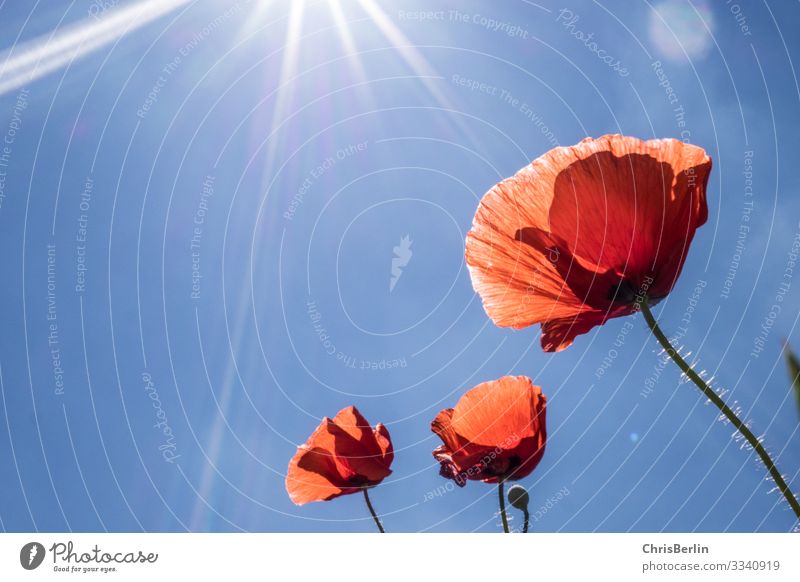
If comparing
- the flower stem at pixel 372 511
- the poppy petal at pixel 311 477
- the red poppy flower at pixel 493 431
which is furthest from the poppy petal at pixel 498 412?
the poppy petal at pixel 311 477

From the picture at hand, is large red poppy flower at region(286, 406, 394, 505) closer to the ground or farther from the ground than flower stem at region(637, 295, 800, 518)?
closer to the ground

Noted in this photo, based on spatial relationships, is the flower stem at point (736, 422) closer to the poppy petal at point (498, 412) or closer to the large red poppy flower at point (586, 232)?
the large red poppy flower at point (586, 232)

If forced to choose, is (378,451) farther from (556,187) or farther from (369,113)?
(369,113)

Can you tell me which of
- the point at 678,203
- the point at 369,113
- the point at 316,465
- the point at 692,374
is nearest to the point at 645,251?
the point at 678,203

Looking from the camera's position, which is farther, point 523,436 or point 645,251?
point 523,436

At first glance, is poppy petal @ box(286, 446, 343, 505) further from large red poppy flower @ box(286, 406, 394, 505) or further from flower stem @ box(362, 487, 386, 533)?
flower stem @ box(362, 487, 386, 533)

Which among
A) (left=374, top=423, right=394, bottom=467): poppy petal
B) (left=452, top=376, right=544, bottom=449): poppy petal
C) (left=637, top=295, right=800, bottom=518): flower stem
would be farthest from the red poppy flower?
(left=637, top=295, right=800, bottom=518): flower stem
